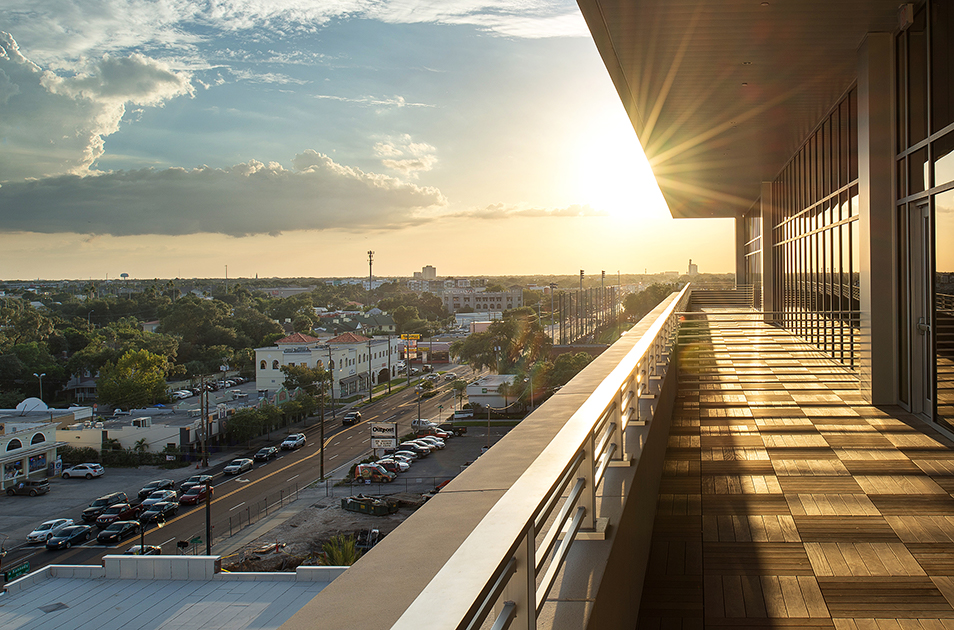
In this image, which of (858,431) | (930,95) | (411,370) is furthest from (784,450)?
(411,370)

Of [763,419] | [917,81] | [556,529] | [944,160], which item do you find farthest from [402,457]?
[556,529]

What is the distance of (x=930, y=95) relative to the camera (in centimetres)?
680

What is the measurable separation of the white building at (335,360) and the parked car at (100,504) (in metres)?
24.6

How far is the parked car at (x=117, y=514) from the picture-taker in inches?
1297

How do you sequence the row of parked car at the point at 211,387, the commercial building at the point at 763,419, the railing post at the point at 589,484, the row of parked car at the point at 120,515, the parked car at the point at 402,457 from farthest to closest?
1. the row of parked car at the point at 211,387
2. the parked car at the point at 402,457
3. the row of parked car at the point at 120,515
4. the railing post at the point at 589,484
5. the commercial building at the point at 763,419

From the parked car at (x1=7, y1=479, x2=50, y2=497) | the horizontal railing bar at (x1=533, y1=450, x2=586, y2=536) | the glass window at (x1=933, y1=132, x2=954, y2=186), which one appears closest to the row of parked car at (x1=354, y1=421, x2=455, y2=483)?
the parked car at (x1=7, y1=479, x2=50, y2=497)

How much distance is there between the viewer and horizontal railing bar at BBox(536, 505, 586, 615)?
1.36 meters

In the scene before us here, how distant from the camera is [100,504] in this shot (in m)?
34.8

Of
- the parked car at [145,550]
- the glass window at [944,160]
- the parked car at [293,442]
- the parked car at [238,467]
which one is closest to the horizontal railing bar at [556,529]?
the glass window at [944,160]

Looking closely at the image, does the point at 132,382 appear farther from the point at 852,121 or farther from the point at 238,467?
the point at 852,121

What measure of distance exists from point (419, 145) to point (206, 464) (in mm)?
122789

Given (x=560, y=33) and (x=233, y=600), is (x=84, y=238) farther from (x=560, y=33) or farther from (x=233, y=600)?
(x=560, y=33)

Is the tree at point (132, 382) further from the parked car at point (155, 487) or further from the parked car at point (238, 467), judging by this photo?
the parked car at point (155, 487)

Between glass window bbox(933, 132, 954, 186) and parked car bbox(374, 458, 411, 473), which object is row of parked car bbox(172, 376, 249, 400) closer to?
parked car bbox(374, 458, 411, 473)
